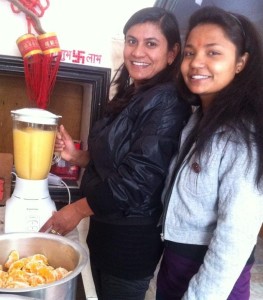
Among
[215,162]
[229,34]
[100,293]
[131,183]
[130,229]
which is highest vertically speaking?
[229,34]

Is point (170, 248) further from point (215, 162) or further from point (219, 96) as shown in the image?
point (219, 96)

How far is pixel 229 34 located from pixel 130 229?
526 mm

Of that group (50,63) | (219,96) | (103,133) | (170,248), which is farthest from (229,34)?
(50,63)

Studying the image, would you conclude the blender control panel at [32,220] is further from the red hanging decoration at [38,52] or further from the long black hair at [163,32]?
the red hanging decoration at [38,52]

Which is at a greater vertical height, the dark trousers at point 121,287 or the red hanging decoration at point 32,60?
the red hanging decoration at point 32,60

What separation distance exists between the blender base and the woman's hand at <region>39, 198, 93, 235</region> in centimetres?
4

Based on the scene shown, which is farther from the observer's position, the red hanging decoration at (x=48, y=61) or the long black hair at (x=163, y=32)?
the red hanging decoration at (x=48, y=61)

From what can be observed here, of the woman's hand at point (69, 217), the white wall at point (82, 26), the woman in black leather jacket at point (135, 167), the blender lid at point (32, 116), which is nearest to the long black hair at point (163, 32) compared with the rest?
the woman in black leather jacket at point (135, 167)

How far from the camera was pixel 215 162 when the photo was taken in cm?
72

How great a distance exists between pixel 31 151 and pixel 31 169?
0.05 meters

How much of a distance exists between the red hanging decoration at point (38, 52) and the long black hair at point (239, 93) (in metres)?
0.70

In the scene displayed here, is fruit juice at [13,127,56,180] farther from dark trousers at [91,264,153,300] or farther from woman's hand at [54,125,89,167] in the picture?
dark trousers at [91,264,153,300]

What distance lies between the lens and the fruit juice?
105 centimetres

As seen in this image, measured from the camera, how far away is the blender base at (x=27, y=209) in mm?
1015
